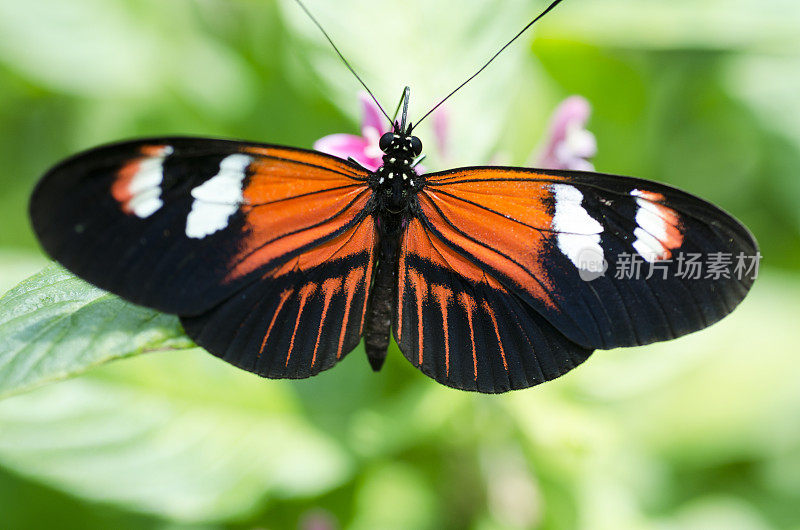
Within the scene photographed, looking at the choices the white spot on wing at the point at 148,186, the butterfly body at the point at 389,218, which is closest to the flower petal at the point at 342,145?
the butterfly body at the point at 389,218

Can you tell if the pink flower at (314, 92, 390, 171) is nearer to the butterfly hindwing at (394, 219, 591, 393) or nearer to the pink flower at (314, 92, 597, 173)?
the pink flower at (314, 92, 597, 173)

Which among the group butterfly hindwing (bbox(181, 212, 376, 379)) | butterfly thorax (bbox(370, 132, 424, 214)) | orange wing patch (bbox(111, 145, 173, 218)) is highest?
butterfly thorax (bbox(370, 132, 424, 214))

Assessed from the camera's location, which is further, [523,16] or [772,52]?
[772,52]

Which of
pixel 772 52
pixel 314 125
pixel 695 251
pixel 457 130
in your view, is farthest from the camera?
pixel 772 52

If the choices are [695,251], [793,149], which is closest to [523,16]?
[695,251]

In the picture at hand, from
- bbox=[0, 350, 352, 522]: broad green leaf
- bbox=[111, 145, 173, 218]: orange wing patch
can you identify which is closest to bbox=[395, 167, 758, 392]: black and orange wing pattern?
bbox=[111, 145, 173, 218]: orange wing patch

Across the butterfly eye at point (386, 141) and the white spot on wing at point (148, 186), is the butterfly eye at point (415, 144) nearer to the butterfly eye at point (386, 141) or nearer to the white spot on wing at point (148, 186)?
the butterfly eye at point (386, 141)

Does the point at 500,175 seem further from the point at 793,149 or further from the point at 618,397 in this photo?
the point at 793,149
